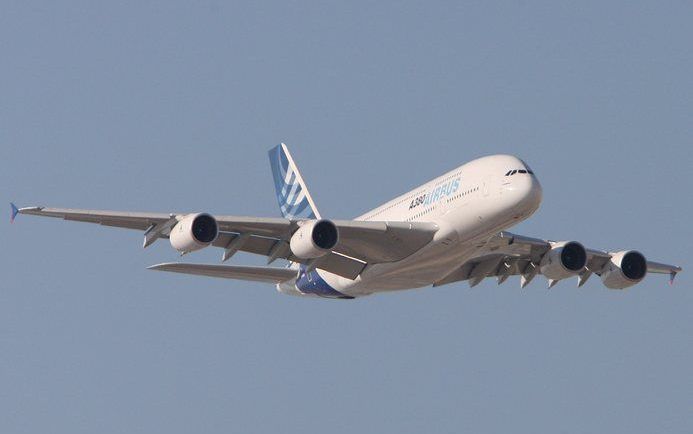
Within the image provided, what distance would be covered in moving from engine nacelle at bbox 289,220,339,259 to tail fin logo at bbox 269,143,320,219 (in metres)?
12.7

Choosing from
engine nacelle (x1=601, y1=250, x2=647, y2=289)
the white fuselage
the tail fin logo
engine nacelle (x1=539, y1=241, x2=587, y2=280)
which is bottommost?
engine nacelle (x1=601, y1=250, x2=647, y2=289)

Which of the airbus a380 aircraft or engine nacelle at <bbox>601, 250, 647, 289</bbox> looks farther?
engine nacelle at <bbox>601, 250, 647, 289</bbox>

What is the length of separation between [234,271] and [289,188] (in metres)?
11.1

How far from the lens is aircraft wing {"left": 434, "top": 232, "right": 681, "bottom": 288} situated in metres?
55.5

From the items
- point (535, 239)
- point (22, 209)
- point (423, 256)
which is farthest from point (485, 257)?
point (22, 209)

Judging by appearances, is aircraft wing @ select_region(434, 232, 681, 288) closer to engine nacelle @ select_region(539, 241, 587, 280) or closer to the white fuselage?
engine nacelle @ select_region(539, 241, 587, 280)

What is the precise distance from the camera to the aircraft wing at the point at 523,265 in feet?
182

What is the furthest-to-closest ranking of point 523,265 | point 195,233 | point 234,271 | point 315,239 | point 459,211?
point 523,265 → point 234,271 → point 315,239 → point 459,211 → point 195,233

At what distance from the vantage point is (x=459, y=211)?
1941 inches

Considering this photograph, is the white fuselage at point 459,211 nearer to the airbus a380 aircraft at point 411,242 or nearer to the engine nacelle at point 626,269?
the airbus a380 aircraft at point 411,242

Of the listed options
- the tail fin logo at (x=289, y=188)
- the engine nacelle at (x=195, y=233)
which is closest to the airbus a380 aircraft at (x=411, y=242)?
the engine nacelle at (x=195, y=233)

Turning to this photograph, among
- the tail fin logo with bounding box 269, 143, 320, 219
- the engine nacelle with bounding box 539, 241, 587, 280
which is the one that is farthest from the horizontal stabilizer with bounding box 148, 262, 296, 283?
the engine nacelle with bounding box 539, 241, 587, 280

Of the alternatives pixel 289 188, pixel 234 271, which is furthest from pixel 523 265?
pixel 289 188

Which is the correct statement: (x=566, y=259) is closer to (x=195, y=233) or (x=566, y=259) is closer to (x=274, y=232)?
(x=274, y=232)
